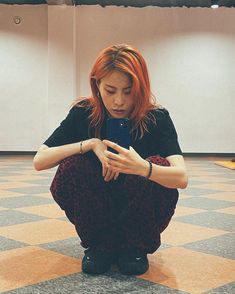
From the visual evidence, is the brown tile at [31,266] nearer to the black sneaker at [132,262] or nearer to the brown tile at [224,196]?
the black sneaker at [132,262]

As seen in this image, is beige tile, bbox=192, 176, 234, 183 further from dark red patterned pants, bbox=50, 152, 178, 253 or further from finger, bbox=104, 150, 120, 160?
finger, bbox=104, 150, 120, 160

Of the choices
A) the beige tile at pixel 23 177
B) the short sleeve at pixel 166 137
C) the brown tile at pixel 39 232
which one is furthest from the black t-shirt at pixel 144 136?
the beige tile at pixel 23 177

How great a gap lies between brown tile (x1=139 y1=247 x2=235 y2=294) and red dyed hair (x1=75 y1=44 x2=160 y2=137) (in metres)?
0.53

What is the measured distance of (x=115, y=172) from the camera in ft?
5.62

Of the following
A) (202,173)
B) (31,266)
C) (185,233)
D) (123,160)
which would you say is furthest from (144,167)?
(202,173)

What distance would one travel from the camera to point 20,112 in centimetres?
1021

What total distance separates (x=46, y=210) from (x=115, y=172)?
1.74 m

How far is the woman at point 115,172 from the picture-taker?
1732 millimetres

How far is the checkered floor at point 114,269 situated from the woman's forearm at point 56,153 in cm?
40

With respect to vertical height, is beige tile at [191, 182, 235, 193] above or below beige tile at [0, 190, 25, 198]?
below

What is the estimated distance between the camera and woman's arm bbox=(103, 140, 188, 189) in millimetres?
1545

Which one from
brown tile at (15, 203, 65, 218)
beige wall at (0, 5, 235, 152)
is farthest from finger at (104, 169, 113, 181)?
beige wall at (0, 5, 235, 152)

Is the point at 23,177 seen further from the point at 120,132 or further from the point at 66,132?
the point at 120,132

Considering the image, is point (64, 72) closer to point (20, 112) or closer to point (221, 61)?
point (20, 112)
